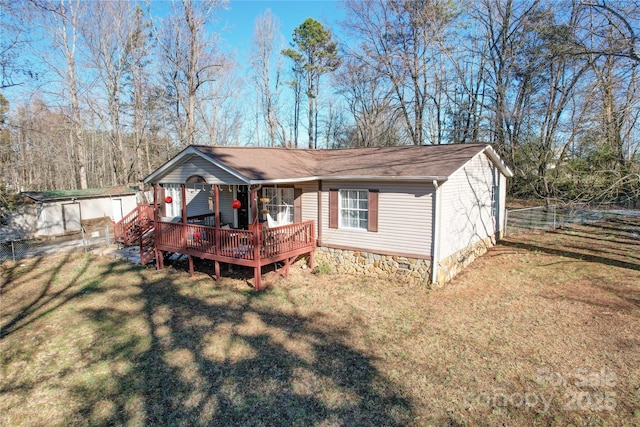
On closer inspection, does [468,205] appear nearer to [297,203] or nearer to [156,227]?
[297,203]

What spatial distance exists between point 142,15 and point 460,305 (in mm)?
25290

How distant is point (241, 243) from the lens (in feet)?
32.8

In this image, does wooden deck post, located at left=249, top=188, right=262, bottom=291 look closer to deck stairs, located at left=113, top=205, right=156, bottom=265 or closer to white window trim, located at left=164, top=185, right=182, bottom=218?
deck stairs, located at left=113, top=205, right=156, bottom=265

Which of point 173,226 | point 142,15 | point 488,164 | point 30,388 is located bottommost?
point 30,388

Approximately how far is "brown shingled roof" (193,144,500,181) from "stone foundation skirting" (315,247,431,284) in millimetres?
2359

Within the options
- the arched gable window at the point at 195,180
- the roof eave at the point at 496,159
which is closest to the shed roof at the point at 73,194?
the arched gable window at the point at 195,180

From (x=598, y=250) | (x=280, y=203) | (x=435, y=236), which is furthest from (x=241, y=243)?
(x=598, y=250)

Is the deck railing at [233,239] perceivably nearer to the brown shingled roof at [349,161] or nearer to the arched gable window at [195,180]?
the arched gable window at [195,180]

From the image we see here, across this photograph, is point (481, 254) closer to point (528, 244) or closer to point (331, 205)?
point (528, 244)

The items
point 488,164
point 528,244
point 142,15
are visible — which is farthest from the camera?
point 142,15

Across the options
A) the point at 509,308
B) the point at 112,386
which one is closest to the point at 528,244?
the point at 509,308

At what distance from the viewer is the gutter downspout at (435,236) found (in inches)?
360

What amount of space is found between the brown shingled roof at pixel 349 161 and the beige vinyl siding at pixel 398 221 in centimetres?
41

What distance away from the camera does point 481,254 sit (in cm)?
1258
